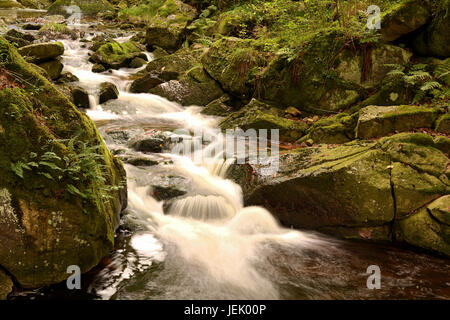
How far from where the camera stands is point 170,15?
65.9ft

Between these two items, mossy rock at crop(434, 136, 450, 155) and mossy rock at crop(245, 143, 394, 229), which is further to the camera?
mossy rock at crop(434, 136, 450, 155)

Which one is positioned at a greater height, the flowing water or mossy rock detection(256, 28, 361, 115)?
mossy rock detection(256, 28, 361, 115)

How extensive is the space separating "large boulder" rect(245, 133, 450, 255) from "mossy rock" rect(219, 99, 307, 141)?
248 cm

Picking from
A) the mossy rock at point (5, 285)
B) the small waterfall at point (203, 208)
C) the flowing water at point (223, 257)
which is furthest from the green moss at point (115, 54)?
the mossy rock at point (5, 285)

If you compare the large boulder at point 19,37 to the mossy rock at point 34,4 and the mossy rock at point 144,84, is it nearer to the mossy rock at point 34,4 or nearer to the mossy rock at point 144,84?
the mossy rock at point 144,84

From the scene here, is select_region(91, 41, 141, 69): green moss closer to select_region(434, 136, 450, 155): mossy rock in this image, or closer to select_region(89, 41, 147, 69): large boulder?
select_region(89, 41, 147, 69): large boulder

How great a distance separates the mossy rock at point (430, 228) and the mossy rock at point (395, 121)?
219 cm

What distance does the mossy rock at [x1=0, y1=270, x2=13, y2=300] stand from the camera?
317 cm

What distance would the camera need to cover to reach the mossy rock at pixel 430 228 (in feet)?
15.0

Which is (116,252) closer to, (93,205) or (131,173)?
(93,205)

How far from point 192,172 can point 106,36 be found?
16506 mm

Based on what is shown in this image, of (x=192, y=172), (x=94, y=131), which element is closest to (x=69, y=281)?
(x=94, y=131)

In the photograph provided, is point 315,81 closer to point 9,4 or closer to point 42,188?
point 42,188

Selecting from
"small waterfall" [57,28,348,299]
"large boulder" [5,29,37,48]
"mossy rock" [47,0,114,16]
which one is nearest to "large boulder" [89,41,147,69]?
"large boulder" [5,29,37,48]
